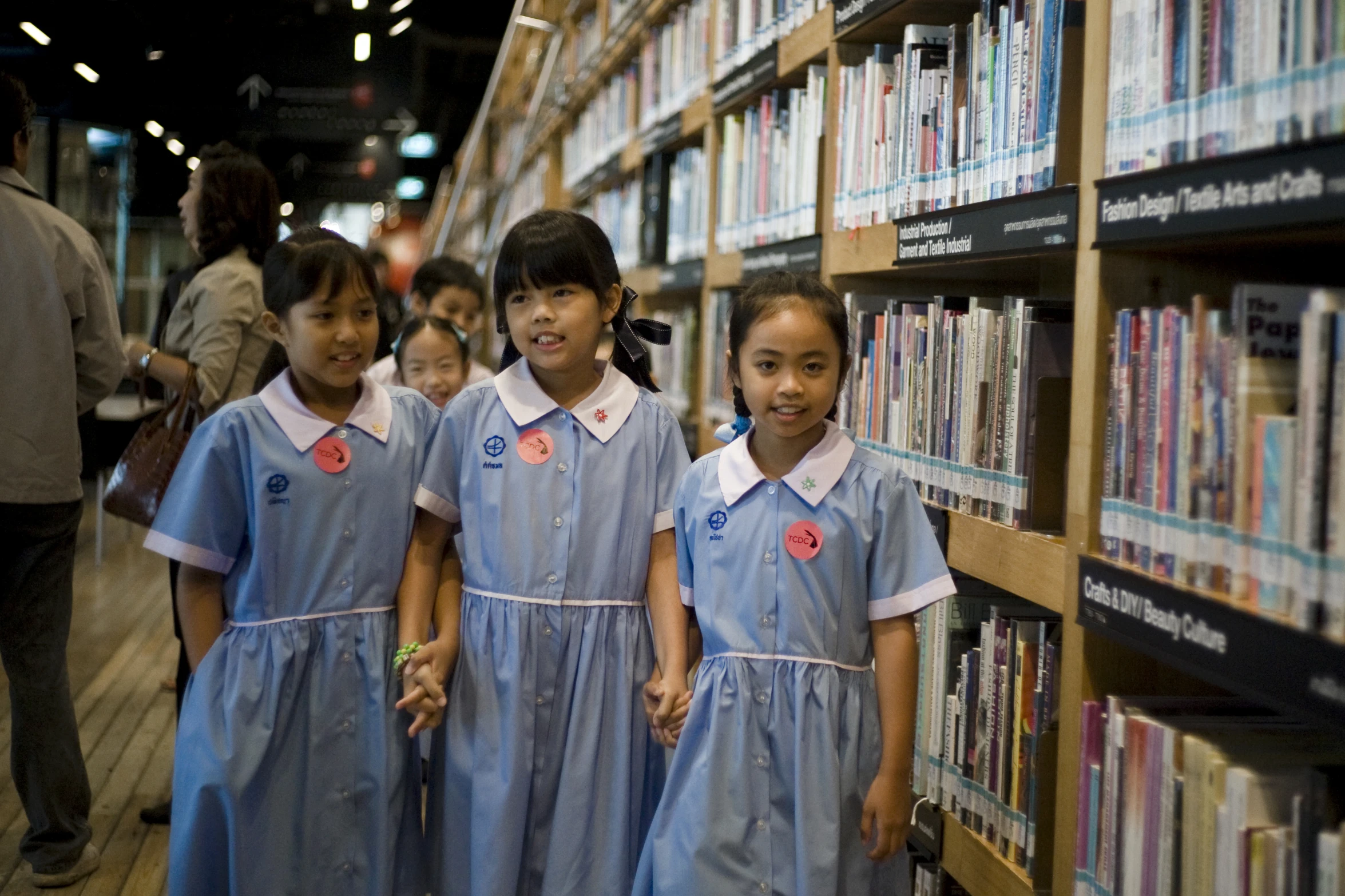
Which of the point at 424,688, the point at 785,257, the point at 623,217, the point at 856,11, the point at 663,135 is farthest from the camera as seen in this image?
the point at 623,217

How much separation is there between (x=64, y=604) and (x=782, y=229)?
1850mm

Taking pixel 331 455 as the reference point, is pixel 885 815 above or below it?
below

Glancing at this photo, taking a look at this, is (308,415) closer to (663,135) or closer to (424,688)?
(424,688)

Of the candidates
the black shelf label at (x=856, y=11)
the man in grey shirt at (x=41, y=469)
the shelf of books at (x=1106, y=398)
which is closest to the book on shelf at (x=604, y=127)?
the shelf of books at (x=1106, y=398)

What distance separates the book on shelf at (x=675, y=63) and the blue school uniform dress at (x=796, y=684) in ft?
7.67

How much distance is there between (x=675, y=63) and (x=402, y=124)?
6.71 m

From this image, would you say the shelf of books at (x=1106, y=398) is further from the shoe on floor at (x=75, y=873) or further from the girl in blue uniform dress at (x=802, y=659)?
the shoe on floor at (x=75, y=873)

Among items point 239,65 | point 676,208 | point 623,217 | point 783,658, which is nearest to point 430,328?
point 676,208

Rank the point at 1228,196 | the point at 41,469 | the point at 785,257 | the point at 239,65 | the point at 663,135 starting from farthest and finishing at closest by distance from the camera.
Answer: the point at 239,65 → the point at 663,135 → the point at 785,257 → the point at 41,469 → the point at 1228,196

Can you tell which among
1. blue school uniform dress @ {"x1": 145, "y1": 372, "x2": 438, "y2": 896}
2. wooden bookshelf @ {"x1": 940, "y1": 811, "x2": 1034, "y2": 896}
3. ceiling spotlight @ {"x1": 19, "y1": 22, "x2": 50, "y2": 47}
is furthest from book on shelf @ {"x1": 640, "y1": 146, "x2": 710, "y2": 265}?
ceiling spotlight @ {"x1": 19, "y1": 22, "x2": 50, "y2": 47}

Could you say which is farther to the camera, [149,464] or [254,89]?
[254,89]

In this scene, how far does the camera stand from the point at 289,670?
1999 mm

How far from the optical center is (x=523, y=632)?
6.26 feet

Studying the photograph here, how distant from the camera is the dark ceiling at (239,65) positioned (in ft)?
17.6
